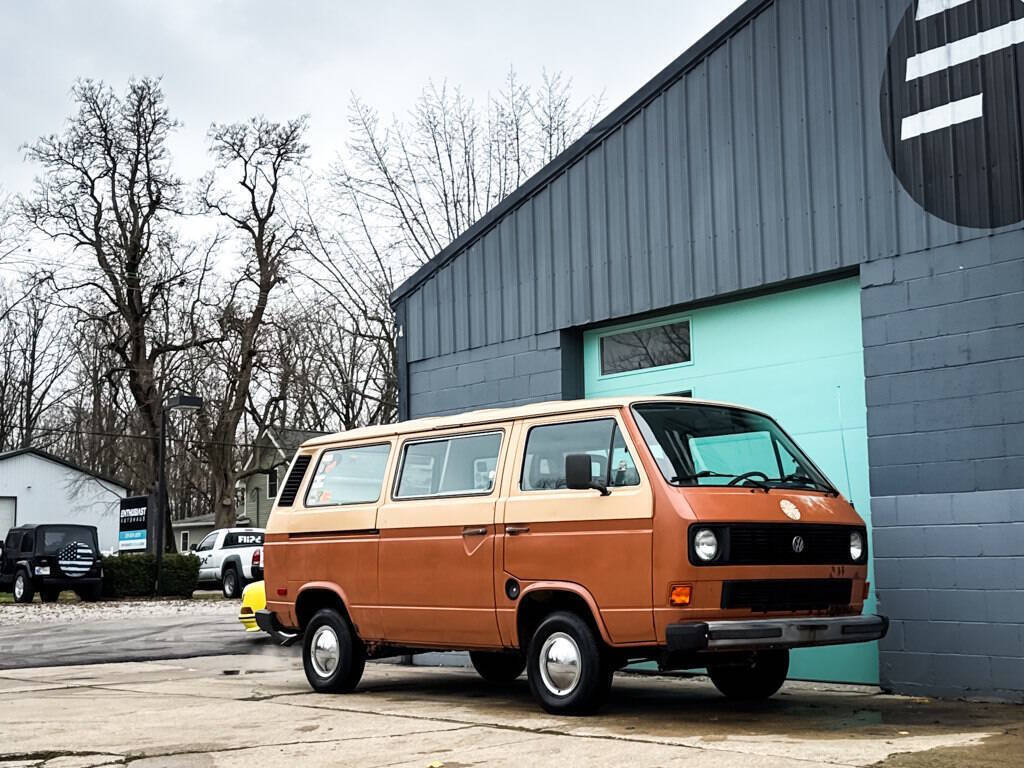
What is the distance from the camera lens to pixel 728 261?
37.0 ft

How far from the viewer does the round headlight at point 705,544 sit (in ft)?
25.6

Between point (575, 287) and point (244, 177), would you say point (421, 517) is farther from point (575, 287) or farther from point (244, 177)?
point (244, 177)

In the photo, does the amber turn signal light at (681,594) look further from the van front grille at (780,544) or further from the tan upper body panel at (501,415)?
the tan upper body panel at (501,415)

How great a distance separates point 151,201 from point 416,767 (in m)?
39.3

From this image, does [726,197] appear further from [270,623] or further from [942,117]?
[270,623]

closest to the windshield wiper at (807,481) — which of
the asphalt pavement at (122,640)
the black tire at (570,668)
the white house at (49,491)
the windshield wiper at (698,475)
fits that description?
the windshield wiper at (698,475)

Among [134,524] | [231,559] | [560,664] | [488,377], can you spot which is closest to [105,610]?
[231,559]

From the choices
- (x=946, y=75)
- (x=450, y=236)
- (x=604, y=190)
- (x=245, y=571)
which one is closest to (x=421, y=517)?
(x=604, y=190)

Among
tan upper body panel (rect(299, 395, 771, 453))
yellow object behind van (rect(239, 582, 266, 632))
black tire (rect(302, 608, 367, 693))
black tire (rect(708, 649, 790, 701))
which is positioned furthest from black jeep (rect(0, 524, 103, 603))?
black tire (rect(708, 649, 790, 701))

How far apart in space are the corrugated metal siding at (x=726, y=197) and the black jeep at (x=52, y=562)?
20450 mm

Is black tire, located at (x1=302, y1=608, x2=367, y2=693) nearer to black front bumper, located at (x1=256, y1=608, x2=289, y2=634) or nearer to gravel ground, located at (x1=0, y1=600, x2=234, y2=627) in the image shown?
black front bumper, located at (x1=256, y1=608, x2=289, y2=634)

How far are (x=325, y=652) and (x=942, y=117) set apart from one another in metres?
6.54

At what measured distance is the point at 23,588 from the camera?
1219 inches

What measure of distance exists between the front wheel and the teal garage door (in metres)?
23.1
